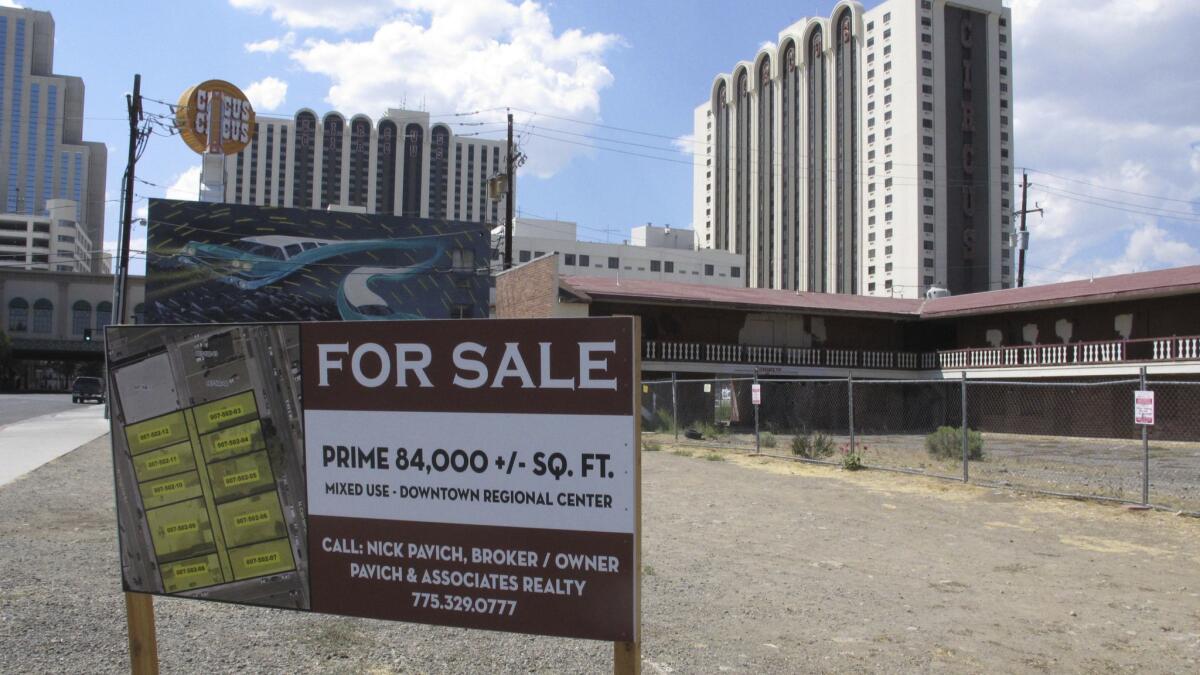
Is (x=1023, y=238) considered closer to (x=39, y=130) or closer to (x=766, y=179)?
(x=766, y=179)

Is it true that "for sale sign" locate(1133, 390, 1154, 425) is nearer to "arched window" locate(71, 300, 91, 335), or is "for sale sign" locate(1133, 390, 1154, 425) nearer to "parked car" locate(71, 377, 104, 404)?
"parked car" locate(71, 377, 104, 404)

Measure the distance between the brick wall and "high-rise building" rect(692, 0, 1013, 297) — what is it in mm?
73592

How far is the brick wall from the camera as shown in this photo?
34.6 meters

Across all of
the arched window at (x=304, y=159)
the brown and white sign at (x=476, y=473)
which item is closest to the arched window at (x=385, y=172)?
the arched window at (x=304, y=159)

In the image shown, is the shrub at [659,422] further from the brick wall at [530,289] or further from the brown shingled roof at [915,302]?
the brown shingled roof at [915,302]

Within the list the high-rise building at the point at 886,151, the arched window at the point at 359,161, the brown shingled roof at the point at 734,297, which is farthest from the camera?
Result: the high-rise building at the point at 886,151

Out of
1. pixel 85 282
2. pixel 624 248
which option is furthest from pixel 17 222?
pixel 624 248

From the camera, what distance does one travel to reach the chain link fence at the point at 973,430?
1648cm

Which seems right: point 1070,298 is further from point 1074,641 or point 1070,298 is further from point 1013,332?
point 1074,641

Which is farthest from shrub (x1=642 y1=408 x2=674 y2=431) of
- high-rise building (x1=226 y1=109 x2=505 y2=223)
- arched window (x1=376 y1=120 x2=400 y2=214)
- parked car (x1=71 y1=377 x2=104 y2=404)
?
arched window (x1=376 y1=120 x2=400 y2=214)

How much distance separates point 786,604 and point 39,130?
195305 mm

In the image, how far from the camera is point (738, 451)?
21969 millimetres

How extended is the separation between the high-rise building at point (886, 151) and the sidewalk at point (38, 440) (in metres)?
90.4

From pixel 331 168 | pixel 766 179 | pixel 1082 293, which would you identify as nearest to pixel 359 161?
pixel 331 168
